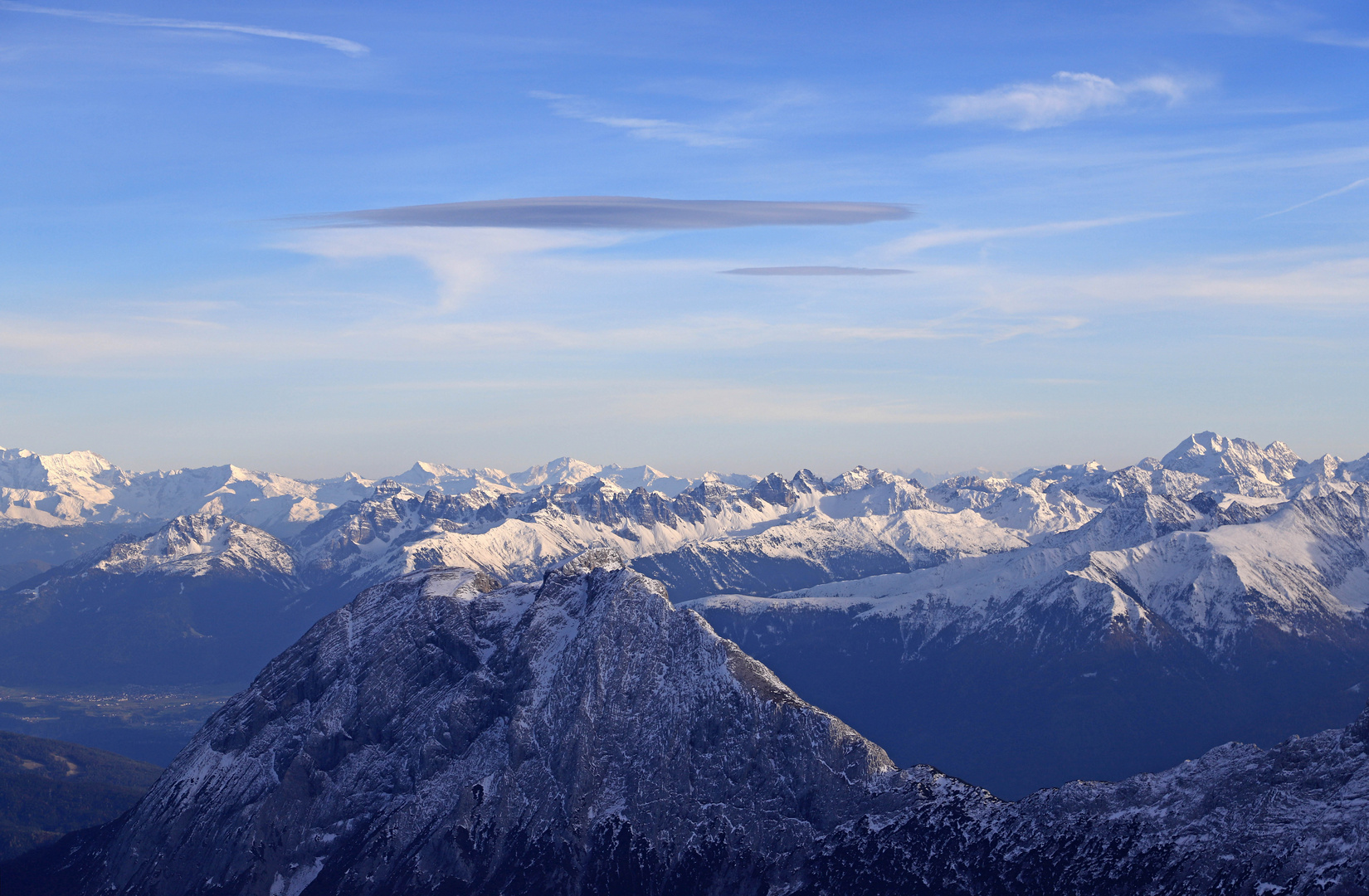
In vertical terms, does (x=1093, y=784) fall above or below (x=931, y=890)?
above

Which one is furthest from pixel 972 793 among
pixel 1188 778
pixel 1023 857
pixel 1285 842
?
pixel 1285 842

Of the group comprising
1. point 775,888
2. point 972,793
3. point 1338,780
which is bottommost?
point 775,888

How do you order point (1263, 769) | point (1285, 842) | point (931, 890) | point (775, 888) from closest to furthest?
point (1285, 842), point (1263, 769), point (931, 890), point (775, 888)

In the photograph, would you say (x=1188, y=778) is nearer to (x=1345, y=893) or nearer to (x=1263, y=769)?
(x=1263, y=769)

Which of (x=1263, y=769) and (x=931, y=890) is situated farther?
(x=931, y=890)

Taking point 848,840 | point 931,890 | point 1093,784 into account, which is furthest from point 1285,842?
point 848,840

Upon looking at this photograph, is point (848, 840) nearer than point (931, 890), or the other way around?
point (931, 890)

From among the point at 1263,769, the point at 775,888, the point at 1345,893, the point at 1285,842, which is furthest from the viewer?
the point at 775,888

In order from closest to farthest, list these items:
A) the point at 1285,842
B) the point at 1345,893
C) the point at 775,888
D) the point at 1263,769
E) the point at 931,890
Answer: the point at 1345,893 < the point at 1285,842 < the point at 1263,769 < the point at 931,890 < the point at 775,888

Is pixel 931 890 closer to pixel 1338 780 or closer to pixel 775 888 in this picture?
pixel 775 888
